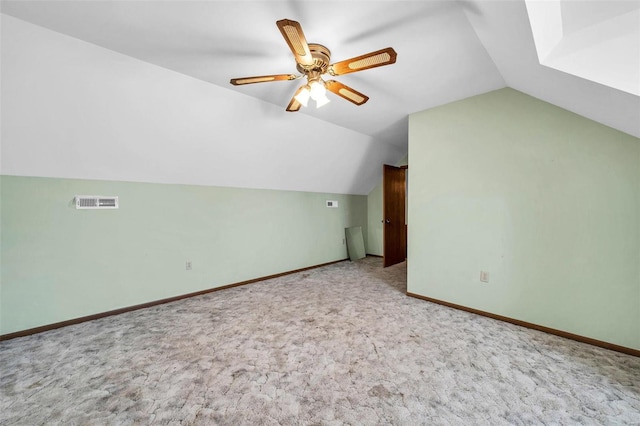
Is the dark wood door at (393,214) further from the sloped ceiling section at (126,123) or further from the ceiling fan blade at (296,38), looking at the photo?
the ceiling fan blade at (296,38)

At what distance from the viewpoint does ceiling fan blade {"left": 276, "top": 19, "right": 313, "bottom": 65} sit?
4.25 feet

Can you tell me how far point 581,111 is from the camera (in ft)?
6.95

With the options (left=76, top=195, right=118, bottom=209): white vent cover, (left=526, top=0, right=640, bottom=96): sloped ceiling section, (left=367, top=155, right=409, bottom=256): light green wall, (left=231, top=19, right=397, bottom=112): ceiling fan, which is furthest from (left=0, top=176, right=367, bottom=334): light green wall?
(left=526, top=0, right=640, bottom=96): sloped ceiling section

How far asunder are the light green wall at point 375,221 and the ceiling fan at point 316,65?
3941mm

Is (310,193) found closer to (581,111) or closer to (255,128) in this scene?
(255,128)

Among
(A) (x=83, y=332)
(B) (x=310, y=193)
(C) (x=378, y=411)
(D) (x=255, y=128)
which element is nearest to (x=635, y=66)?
(C) (x=378, y=411)

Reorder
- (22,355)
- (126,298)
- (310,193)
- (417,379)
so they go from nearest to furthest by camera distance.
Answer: (417,379)
(22,355)
(126,298)
(310,193)

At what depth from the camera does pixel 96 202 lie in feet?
8.98

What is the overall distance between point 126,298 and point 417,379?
10.3ft

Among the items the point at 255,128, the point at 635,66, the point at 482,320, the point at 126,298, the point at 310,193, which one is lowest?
the point at 482,320

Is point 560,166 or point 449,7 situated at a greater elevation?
point 449,7

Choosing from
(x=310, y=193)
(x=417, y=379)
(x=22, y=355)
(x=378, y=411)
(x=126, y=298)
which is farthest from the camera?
(x=310, y=193)

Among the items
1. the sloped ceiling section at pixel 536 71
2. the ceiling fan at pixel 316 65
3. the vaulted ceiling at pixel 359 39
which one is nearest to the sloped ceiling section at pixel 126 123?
the vaulted ceiling at pixel 359 39

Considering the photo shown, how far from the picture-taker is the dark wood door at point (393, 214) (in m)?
4.67
